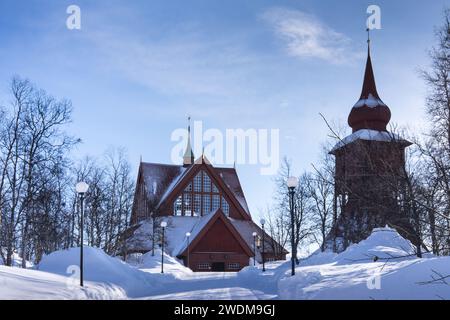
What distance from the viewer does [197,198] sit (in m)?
52.5

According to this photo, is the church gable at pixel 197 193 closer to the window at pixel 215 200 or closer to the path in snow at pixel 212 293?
the window at pixel 215 200

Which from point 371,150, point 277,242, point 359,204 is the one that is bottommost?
point 277,242

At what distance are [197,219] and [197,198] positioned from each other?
2374 millimetres

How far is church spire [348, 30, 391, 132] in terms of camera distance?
3831 cm

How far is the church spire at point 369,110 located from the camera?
1508 inches

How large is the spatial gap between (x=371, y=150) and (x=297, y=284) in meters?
8.89

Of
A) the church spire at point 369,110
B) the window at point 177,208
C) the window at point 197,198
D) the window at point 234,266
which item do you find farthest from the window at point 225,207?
the church spire at point 369,110

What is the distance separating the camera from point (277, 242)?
47.5 metres

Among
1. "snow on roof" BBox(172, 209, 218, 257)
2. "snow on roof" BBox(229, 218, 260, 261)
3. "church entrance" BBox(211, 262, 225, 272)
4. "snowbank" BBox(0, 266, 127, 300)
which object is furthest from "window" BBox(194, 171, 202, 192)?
"snowbank" BBox(0, 266, 127, 300)

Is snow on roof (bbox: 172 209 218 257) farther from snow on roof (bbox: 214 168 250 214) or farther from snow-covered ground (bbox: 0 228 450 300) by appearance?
snow-covered ground (bbox: 0 228 450 300)

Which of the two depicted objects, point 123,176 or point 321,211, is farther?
point 123,176

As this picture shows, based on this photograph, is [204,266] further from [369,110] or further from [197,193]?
[369,110]
